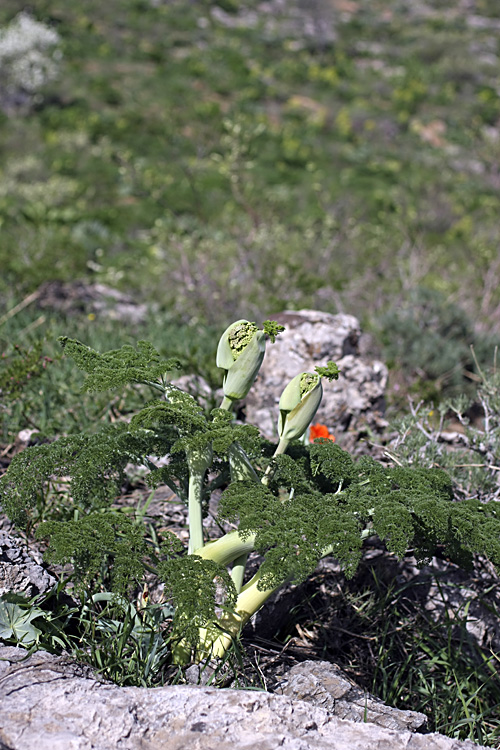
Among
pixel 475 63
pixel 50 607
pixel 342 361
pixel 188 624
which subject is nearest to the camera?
pixel 188 624

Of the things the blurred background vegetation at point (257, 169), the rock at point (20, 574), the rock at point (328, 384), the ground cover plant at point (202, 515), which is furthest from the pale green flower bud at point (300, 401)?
the blurred background vegetation at point (257, 169)

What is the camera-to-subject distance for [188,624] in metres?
1.43

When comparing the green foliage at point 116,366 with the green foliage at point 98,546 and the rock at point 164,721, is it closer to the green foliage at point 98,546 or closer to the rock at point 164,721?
the green foliage at point 98,546

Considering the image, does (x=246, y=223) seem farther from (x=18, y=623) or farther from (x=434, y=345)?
(x=18, y=623)

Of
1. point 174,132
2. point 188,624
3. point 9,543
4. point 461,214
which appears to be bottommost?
point 461,214

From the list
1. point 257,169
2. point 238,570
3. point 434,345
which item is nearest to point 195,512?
point 238,570

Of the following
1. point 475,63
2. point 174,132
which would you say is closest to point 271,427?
point 174,132

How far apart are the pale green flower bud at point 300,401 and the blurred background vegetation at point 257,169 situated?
176 cm

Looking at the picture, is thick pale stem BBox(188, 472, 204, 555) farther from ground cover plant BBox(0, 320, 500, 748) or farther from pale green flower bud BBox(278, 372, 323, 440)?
pale green flower bud BBox(278, 372, 323, 440)

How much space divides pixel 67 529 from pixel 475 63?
22.7 m

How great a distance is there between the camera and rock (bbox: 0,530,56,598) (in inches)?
69.4

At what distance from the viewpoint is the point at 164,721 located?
132 centimetres

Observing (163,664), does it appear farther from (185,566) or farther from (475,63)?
(475,63)

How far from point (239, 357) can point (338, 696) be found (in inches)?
38.8
